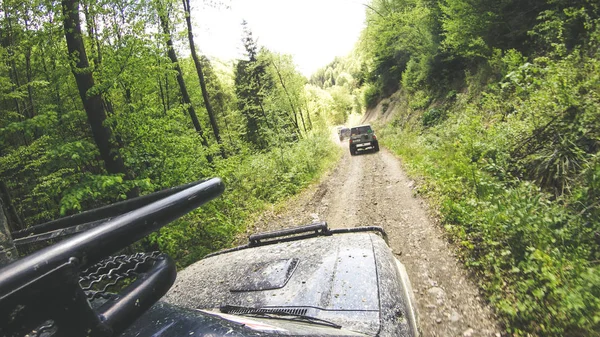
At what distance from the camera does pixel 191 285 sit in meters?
2.33

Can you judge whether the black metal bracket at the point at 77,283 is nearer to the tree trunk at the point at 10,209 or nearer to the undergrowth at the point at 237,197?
the undergrowth at the point at 237,197

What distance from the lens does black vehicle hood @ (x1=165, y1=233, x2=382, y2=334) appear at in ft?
5.39

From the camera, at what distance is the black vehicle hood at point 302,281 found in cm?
164

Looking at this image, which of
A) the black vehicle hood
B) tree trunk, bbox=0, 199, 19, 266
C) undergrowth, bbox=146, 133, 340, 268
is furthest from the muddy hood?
undergrowth, bbox=146, 133, 340, 268

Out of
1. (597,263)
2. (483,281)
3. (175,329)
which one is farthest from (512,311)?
(175,329)

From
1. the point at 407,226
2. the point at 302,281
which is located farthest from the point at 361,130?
the point at 302,281

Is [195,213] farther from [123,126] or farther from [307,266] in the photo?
[307,266]

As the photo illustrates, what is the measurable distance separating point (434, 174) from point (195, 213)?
6527mm

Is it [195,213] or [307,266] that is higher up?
[307,266]

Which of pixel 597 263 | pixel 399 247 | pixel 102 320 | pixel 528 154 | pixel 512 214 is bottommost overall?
pixel 399 247

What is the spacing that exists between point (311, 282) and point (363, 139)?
16557 mm

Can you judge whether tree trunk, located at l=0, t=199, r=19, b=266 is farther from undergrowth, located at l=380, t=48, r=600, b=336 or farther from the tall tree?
the tall tree

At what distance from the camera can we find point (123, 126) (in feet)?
20.6

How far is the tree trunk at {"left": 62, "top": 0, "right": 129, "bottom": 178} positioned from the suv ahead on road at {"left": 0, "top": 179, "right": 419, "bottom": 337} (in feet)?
14.8
